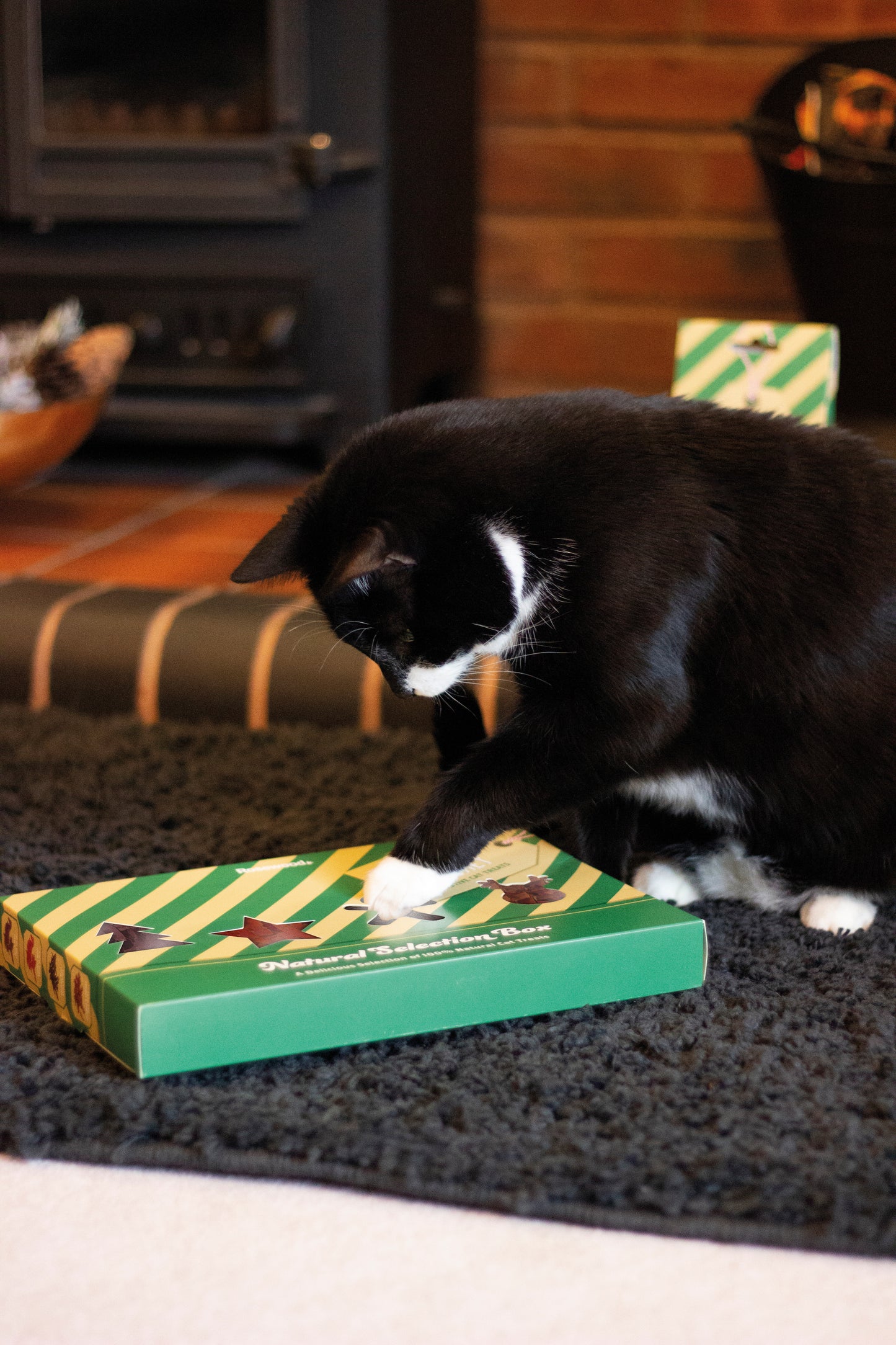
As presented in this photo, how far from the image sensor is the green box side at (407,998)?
0.73 metres

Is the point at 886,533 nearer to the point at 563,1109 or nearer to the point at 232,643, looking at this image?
the point at 563,1109

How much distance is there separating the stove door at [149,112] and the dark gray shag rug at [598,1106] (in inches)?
40.0

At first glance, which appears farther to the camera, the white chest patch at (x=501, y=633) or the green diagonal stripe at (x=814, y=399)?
the green diagonal stripe at (x=814, y=399)

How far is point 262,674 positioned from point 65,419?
0.44 meters

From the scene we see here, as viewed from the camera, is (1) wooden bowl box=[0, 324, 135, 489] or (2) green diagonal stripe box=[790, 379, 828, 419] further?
(1) wooden bowl box=[0, 324, 135, 489]

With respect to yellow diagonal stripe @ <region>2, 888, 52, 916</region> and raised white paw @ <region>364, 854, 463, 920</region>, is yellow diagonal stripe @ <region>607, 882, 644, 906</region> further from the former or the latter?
yellow diagonal stripe @ <region>2, 888, 52, 916</region>

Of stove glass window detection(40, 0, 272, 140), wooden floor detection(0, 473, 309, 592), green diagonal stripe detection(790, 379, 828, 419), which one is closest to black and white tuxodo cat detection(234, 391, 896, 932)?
green diagonal stripe detection(790, 379, 828, 419)

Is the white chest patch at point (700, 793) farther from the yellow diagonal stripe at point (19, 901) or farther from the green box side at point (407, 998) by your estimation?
the yellow diagonal stripe at point (19, 901)

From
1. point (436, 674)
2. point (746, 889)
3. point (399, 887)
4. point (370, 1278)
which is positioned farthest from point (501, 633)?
point (370, 1278)

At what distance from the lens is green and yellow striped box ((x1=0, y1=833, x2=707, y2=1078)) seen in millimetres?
741

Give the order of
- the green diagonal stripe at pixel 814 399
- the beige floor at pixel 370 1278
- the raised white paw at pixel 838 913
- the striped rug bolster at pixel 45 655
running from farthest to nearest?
1. the striped rug bolster at pixel 45 655
2. the green diagonal stripe at pixel 814 399
3. the raised white paw at pixel 838 913
4. the beige floor at pixel 370 1278

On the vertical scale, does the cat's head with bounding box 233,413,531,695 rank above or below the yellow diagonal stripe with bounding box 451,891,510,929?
above

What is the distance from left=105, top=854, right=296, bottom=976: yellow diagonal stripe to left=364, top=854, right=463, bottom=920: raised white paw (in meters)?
0.08

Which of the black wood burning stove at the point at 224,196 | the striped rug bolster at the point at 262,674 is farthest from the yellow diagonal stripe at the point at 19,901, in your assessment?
the black wood burning stove at the point at 224,196
